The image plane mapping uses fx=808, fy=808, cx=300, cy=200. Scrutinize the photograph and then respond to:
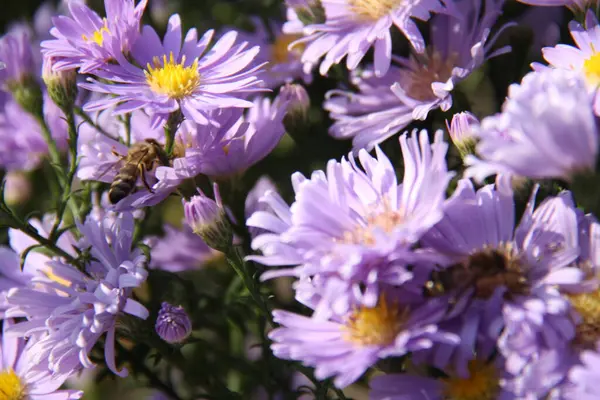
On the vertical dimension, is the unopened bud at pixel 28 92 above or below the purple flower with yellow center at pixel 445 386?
above

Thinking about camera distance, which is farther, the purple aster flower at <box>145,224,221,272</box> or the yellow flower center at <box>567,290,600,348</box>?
the purple aster flower at <box>145,224,221,272</box>

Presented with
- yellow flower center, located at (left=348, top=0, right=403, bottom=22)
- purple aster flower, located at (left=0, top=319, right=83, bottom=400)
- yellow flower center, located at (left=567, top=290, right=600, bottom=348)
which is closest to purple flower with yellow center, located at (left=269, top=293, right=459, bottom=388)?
yellow flower center, located at (left=567, top=290, right=600, bottom=348)

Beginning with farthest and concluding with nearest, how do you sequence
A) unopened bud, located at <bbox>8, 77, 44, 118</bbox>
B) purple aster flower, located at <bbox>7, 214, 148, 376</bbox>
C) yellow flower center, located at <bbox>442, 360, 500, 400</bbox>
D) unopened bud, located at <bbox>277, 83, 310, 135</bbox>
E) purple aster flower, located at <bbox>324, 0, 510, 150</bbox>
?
unopened bud, located at <bbox>8, 77, 44, 118</bbox> < unopened bud, located at <bbox>277, 83, 310, 135</bbox> < purple aster flower, located at <bbox>324, 0, 510, 150</bbox> < purple aster flower, located at <bbox>7, 214, 148, 376</bbox> < yellow flower center, located at <bbox>442, 360, 500, 400</bbox>

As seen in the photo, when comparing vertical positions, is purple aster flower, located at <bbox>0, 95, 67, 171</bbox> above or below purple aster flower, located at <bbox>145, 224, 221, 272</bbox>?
above

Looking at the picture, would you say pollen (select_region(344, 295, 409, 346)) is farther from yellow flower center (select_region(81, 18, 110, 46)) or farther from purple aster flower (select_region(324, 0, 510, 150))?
yellow flower center (select_region(81, 18, 110, 46))

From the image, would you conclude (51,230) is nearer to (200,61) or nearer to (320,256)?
(200,61)

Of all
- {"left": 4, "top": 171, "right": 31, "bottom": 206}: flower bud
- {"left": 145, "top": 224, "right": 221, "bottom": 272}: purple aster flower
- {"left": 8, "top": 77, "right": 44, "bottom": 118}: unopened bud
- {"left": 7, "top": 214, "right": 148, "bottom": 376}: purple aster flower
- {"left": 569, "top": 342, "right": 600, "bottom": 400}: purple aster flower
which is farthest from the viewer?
{"left": 4, "top": 171, "right": 31, "bottom": 206}: flower bud

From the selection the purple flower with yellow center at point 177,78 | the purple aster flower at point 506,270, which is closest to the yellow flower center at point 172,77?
the purple flower with yellow center at point 177,78

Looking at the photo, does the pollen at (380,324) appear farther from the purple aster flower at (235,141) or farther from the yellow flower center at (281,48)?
the yellow flower center at (281,48)
